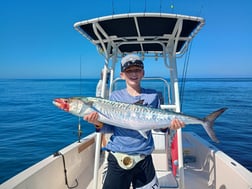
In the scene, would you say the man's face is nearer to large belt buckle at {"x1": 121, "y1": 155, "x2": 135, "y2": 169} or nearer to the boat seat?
large belt buckle at {"x1": 121, "y1": 155, "x2": 135, "y2": 169}

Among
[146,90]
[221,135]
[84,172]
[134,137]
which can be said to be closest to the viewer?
[134,137]

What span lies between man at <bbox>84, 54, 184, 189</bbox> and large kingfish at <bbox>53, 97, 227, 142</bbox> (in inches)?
2.4

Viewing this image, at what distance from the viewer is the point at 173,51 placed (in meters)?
3.51

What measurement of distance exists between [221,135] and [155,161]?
23.0 ft

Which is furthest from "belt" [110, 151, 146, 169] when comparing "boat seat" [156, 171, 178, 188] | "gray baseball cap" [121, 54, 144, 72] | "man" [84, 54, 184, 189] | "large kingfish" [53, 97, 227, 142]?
"boat seat" [156, 171, 178, 188]

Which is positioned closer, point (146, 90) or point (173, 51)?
point (146, 90)

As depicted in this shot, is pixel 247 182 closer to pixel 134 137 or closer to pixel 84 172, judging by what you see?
pixel 134 137

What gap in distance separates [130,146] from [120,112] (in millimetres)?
337

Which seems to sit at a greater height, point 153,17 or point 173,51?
point 153,17

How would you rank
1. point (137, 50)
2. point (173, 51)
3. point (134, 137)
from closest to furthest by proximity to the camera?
point (134, 137)
point (173, 51)
point (137, 50)

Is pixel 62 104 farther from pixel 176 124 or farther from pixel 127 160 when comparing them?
pixel 176 124

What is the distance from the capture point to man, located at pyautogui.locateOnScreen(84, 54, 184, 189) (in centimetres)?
190

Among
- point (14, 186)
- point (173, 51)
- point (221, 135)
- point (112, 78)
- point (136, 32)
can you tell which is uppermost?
point (136, 32)

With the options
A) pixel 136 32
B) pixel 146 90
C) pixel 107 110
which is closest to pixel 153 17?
pixel 136 32
